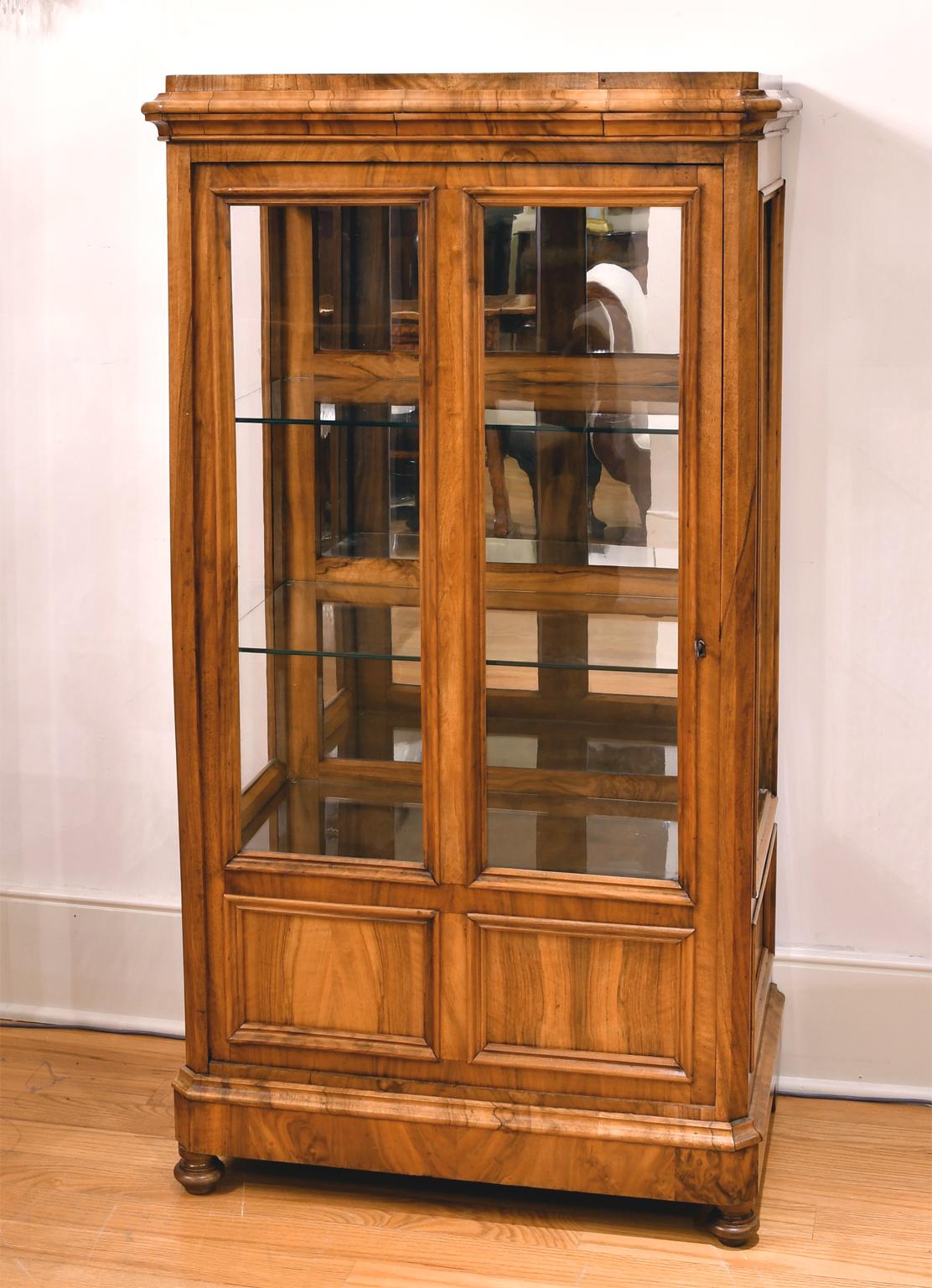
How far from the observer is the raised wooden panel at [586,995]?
2.15 metres

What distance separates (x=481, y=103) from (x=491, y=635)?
721 millimetres

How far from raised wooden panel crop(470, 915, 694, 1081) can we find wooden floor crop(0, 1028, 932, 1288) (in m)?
0.27

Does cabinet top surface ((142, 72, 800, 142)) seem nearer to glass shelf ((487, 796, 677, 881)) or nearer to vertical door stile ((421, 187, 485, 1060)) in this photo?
vertical door stile ((421, 187, 485, 1060))

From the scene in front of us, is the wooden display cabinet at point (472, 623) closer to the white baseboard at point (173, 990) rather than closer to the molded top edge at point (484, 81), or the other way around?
the molded top edge at point (484, 81)

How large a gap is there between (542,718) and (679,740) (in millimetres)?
212

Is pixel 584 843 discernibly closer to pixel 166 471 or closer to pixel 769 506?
pixel 769 506

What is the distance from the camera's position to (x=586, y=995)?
2172 mm

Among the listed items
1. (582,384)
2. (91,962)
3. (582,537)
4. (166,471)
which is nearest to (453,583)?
(582,537)

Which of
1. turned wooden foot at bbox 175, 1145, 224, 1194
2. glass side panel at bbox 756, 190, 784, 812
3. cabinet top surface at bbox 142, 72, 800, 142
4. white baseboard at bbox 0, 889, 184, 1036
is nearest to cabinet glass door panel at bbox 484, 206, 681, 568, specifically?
cabinet top surface at bbox 142, 72, 800, 142

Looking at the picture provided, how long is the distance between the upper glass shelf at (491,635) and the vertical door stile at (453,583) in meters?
0.05

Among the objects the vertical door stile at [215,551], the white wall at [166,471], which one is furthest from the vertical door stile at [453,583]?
the white wall at [166,471]

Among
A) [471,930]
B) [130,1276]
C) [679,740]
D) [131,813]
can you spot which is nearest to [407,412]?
[679,740]

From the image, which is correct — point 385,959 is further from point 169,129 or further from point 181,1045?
point 169,129

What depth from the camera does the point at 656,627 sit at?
6.95ft
